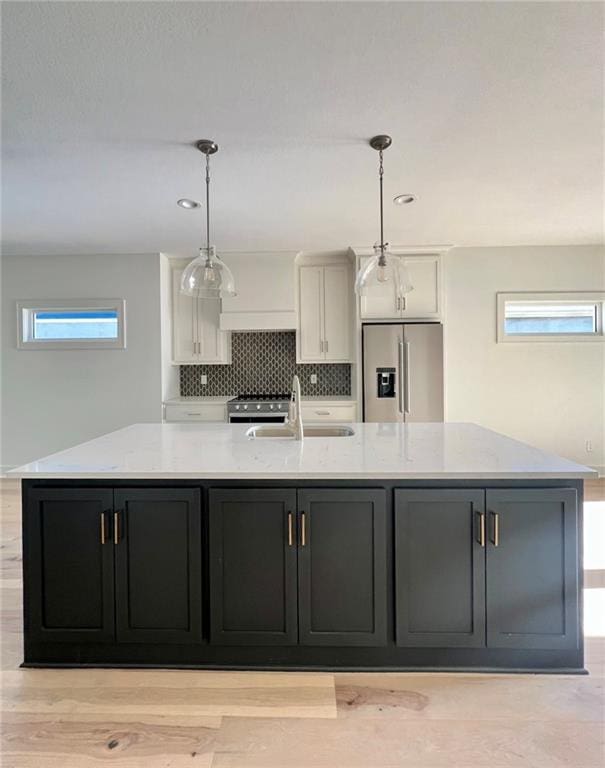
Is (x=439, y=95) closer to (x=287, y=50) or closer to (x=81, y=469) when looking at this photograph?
(x=287, y=50)

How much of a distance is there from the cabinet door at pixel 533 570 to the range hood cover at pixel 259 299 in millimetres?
3349

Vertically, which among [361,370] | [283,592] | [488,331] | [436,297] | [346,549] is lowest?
[283,592]

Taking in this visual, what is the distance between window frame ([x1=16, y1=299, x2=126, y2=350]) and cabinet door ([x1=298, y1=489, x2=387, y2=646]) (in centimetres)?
373

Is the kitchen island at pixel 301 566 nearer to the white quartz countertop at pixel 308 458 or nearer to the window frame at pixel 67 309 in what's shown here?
the white quartz countertop at pixel 308 458

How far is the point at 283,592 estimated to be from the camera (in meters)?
1.69

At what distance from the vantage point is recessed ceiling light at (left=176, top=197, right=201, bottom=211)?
10.3 ft

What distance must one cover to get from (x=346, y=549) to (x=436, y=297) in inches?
133

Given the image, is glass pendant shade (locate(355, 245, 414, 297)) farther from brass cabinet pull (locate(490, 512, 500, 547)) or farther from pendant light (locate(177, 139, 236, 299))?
brass cabinet pull (locate(490, 512, 500, 547))

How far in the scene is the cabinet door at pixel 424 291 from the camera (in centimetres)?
436

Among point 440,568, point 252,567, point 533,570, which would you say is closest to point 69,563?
point 252,567

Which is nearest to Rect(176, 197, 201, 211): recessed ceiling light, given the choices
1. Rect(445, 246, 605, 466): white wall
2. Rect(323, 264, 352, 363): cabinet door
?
Rect(323, 264, 352, 363): cabinet door

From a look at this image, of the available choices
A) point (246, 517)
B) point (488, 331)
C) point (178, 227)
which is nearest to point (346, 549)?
point (246, 517)

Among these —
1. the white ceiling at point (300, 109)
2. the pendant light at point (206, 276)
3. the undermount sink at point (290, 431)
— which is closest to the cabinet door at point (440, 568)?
the undermount sink at point (290, 431)

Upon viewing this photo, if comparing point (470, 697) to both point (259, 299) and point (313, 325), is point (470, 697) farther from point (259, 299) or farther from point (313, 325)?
point (259, 299)
